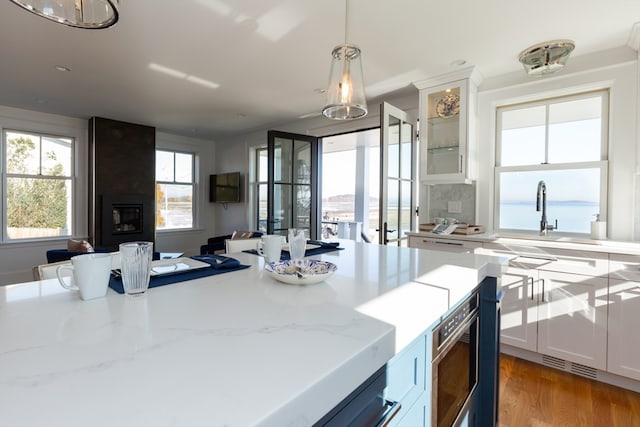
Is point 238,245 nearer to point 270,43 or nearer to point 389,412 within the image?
point 389,412

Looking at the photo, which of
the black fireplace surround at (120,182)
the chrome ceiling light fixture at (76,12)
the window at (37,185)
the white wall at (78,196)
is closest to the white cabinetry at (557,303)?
the chrome ceiling light fixture at (76,12)

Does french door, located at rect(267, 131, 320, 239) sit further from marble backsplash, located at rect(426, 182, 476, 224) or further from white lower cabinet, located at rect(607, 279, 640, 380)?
white lower cabinet, located at rect(607, 279, 640, 380)

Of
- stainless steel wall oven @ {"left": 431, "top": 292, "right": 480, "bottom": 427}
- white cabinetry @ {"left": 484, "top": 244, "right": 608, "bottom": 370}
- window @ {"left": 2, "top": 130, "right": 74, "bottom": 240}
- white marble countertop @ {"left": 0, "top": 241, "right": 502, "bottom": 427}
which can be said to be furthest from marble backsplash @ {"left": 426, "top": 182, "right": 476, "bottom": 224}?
window @ {"left": 2, "top": 130, "right": 74, "bottom": 240}

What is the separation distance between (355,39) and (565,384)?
2894 millimetres

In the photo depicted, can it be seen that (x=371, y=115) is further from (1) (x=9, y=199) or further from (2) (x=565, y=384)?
(1) (x=9, y=199)

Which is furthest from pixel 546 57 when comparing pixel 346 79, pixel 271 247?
pixel 271 247

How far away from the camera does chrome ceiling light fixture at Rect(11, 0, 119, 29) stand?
1215 mm

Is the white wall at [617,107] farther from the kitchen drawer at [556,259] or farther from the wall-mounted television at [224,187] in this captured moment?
the wall-mounted television at [224,187]

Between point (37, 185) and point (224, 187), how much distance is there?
8.92 ft

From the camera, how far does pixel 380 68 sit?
9.42ft

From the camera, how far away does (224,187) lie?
6.09 meters

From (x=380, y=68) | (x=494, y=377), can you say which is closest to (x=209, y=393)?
(x=494, y=377)

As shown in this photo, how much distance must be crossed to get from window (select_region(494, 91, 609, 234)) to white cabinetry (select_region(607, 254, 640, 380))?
666 millimetres

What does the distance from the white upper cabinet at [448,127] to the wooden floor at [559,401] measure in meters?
1.65
